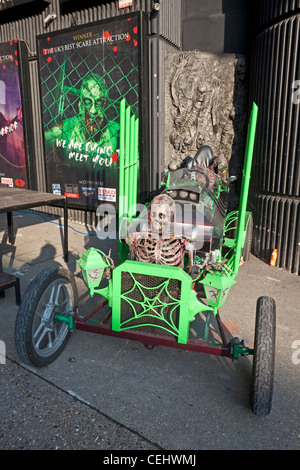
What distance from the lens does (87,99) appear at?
7.52m

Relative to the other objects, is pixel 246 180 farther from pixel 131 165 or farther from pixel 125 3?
pixel 125 3

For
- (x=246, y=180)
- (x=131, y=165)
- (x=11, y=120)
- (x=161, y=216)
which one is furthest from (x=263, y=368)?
(x=11, y=120)

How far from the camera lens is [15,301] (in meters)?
4.38

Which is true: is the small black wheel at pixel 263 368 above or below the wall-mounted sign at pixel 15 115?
below

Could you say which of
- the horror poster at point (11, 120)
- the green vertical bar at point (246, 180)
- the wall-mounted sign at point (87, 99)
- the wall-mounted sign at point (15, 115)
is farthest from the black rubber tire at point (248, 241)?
the horror poster at point (11, 120)

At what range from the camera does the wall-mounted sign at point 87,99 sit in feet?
22.5

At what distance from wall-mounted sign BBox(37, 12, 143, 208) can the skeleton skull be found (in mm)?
3832

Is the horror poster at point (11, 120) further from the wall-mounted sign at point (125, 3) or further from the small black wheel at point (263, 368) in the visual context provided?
the small black wheel at point (263, 368)

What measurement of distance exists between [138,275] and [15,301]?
7.11 feet

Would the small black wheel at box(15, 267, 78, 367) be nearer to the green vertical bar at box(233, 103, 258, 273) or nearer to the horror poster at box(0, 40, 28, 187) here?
the green vertical bar at box(233, 103, 258, 273)

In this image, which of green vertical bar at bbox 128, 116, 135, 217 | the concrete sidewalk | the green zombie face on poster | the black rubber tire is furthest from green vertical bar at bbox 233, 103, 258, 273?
the green zombie face on poster

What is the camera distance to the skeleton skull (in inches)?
141

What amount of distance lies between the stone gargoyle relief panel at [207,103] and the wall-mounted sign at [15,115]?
377cm

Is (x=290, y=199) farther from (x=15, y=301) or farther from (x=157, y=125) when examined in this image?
(x=15, y=301)
